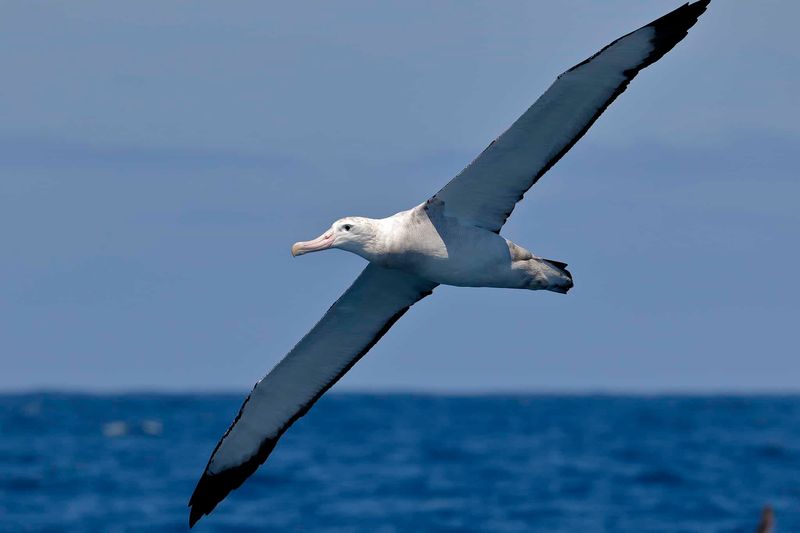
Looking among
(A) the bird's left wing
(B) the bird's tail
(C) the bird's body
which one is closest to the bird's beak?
(C) the bird's body

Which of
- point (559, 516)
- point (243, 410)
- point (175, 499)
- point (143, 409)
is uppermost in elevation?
point (143, 409)

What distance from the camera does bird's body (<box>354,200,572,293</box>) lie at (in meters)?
11.7

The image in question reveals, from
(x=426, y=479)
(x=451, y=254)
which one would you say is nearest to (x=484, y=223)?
(x=451, y=254)

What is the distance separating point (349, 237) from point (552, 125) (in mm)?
1934

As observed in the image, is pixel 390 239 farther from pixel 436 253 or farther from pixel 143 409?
pixel 143 409

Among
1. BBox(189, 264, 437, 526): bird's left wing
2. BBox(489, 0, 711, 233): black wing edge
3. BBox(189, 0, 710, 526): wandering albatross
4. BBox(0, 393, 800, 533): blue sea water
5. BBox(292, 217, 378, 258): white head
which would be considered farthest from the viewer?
BBox(0, 393, 800, 533): blue sea water

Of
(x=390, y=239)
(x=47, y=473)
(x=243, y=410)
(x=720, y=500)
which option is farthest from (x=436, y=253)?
(x=47, y=473)

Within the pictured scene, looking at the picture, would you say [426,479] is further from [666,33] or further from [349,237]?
[666,33]

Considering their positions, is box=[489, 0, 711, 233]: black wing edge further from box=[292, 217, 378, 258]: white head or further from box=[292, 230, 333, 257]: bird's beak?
box=[292, 230, 333, 257]: bird's beak

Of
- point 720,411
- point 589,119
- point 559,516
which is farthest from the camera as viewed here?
point 720,411

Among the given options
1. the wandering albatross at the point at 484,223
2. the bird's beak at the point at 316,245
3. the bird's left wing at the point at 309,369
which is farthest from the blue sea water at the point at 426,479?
the bird's beak at the point at 316,245

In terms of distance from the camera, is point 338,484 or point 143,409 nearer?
point 338,484

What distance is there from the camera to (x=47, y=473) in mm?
43969

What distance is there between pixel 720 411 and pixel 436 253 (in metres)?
86.1
